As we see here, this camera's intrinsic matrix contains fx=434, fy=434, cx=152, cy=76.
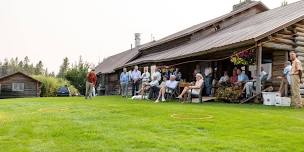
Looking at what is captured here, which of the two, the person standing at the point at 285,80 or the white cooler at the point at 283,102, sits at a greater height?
the person standing at the point at 285,80

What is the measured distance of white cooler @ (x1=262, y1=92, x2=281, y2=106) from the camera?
14277 mm

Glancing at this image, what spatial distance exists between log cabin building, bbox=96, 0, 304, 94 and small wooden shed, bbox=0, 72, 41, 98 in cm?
1708

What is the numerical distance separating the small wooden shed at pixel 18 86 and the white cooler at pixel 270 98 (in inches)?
1330

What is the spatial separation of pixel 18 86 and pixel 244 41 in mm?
34033

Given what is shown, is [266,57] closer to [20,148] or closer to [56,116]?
[56,116]

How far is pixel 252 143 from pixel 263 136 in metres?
0.67

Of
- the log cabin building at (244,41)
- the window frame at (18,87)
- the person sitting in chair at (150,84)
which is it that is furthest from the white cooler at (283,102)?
the window frame at (18,87)

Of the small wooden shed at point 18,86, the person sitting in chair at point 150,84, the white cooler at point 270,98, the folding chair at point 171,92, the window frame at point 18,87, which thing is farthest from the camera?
the window frame at point 18,87

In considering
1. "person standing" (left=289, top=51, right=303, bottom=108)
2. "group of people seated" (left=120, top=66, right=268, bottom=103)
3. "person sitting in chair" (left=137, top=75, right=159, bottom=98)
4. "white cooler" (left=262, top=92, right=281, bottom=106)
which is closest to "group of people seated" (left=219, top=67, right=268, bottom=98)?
"group of people seated" (left=120, top=66, right=268, bottom=103)

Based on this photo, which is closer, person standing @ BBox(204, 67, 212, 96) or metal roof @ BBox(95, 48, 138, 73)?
person standing @ BBox(204, 67, 212, 96)

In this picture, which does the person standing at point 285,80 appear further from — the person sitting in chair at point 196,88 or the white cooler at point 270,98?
the person sitting in chair at point 196,88

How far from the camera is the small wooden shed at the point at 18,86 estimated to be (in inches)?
1731

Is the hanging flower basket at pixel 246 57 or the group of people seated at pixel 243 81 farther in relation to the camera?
the hanging flower basket at pixel 246 57

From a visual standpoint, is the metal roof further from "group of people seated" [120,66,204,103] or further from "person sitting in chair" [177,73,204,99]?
"person sitting in chair" [177,73,204,99]
